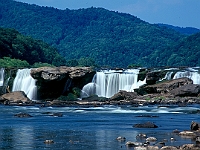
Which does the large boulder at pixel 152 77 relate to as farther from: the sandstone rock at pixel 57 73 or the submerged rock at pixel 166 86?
the sandstone rock at pixel 57 73

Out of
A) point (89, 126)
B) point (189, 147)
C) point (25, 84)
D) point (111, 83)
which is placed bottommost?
point (189, 147)

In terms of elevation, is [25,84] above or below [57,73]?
below

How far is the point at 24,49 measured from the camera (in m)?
131

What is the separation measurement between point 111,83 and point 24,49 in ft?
175

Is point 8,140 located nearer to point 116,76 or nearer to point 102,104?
point 102,104

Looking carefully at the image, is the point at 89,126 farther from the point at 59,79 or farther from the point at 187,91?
the point at 59,79

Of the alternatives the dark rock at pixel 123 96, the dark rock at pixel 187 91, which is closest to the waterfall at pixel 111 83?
the dark rock at pixel 123 96

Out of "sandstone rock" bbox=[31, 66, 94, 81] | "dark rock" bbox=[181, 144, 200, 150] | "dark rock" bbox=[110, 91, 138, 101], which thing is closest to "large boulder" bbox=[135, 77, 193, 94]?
"dark rock" bbox=[110, 91, 138, 101]

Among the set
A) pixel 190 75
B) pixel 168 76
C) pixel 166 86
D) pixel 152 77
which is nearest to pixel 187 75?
pixel 190 75

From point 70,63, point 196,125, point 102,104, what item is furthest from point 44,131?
point 70,63

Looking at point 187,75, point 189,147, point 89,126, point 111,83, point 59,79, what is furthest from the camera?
point 111,83

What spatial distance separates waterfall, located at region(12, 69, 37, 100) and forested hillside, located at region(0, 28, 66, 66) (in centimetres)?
3441

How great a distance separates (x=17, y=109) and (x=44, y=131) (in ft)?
69.4

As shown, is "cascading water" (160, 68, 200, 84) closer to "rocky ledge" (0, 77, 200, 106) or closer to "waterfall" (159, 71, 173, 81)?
"waterfall" (159, 71, 173, 81)
